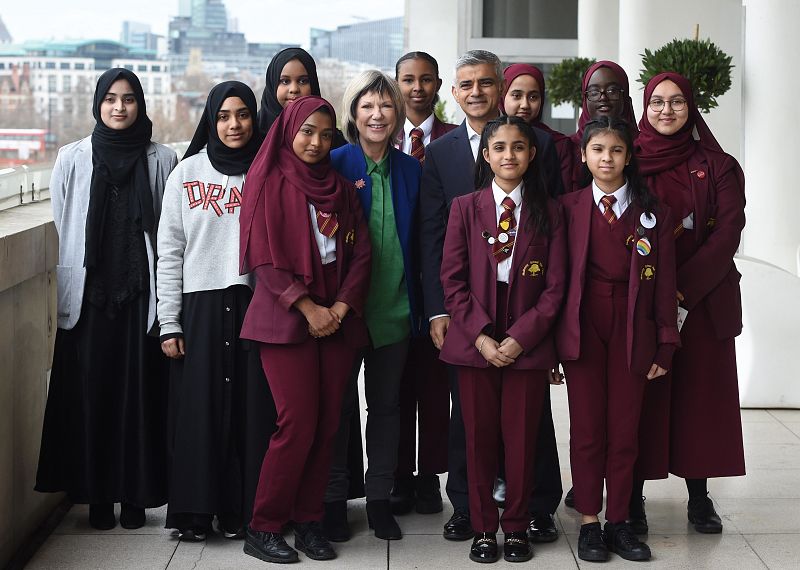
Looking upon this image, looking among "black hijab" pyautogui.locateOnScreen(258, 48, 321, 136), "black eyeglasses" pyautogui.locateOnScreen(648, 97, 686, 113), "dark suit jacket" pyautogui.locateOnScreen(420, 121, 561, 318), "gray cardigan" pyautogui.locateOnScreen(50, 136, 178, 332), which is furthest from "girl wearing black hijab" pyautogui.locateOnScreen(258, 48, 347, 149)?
"black eyeglasses" pyautogui.locateOnScreen(648, 97, 686, 113)

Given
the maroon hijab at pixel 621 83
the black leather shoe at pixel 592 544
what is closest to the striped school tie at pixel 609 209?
the maroon hijab at pixel 621 83

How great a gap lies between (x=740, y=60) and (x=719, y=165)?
152 inches

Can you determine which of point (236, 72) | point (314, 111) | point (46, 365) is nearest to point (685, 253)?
point (314, 111)

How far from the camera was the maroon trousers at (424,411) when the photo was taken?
3900mm

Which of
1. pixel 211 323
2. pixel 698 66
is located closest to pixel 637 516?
pixel 211 323

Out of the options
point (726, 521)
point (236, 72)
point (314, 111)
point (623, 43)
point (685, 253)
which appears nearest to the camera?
point (314, 111)

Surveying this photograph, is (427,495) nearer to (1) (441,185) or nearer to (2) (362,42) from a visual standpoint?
(1) (441,185)

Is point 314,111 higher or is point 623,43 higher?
point 623,43

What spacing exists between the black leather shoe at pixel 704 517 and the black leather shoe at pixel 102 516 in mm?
1965

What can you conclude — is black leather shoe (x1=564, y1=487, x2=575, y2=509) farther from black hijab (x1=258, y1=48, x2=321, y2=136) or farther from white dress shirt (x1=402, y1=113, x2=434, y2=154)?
black hijab (x1=258, y1=48, x2=321, y2=136)

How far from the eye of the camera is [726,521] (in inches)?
153

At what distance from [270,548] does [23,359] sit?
102 cm

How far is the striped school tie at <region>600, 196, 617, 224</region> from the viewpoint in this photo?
3.37 meters

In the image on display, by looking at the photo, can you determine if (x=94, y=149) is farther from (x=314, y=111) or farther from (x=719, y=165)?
(x=719, y=165)
